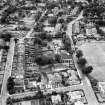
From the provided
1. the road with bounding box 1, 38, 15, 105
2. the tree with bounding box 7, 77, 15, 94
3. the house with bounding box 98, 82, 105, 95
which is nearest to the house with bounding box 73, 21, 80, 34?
the road with bounding box 1, 38, 15, 105

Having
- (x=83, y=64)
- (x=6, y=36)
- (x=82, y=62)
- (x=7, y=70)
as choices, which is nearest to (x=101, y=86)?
(x=83, y=64)

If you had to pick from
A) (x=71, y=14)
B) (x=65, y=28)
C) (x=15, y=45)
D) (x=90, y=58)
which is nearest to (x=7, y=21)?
(x=15, y=45)

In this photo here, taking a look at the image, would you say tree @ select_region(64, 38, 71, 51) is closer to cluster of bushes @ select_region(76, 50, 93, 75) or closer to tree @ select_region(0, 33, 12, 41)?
cluster of bushes @ select_region(76, 50, 93, 75)

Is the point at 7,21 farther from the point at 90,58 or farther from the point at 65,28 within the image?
the point at 90,58

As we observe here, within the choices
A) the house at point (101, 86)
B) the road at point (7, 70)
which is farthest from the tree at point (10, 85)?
the house at point (101, 86)

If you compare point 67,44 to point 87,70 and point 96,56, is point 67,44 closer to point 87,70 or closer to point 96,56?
point 96,56
